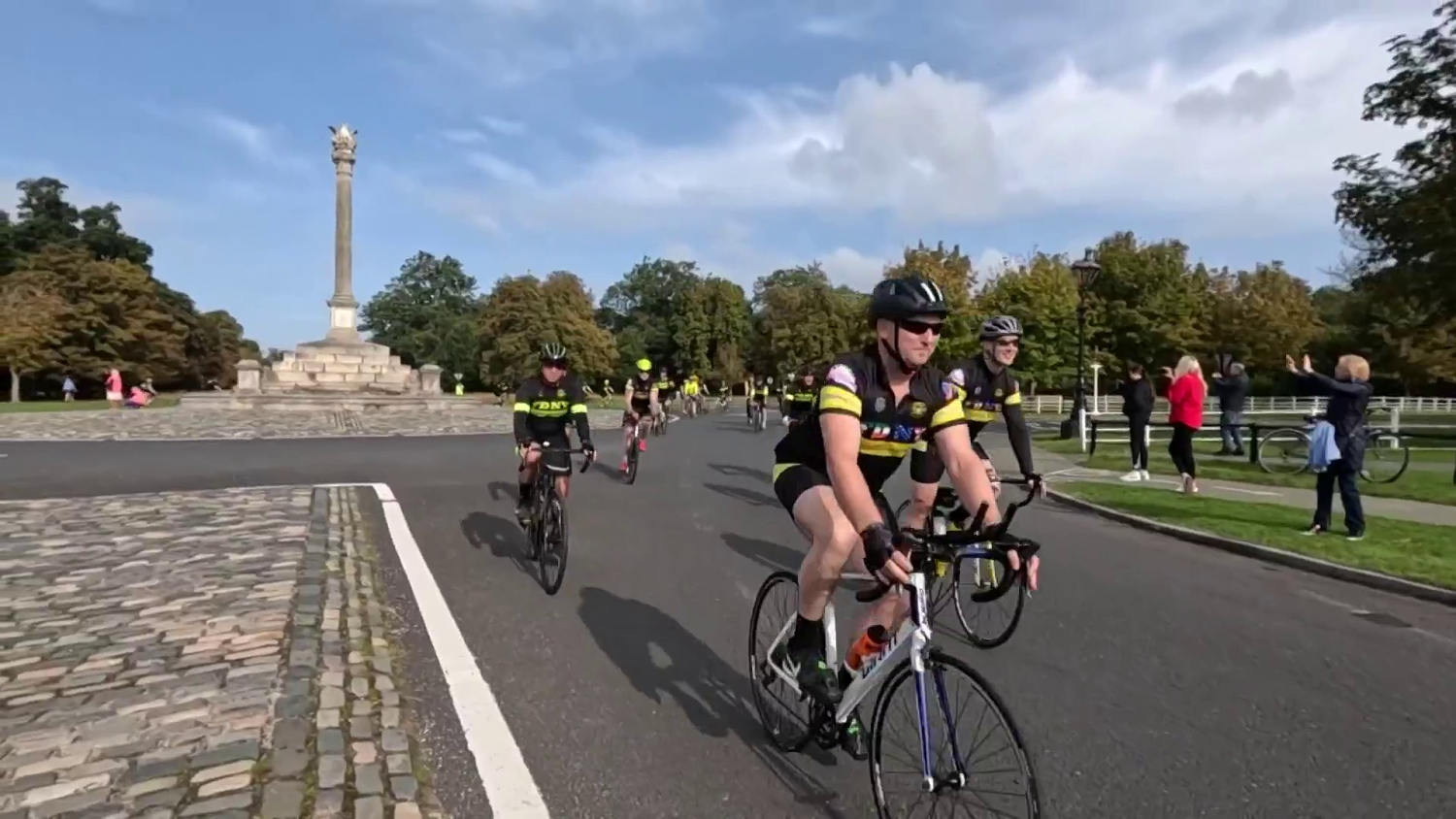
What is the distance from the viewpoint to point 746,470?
57.1 ft

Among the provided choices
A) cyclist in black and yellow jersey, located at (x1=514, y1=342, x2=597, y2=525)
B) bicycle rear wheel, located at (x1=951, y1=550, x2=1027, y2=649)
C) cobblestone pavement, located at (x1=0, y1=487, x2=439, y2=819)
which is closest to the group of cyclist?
cobblestone pavement, located at (x1=0, y1=487, x2=439, y2=819)

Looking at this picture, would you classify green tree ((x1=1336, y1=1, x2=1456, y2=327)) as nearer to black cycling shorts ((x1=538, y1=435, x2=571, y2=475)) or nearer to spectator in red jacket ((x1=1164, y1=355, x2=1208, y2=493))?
spectator in red jacket ((x1=1164, y1=355, x2=1208, y2=493))

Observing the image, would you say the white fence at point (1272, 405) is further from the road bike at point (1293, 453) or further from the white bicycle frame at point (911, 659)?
the white bicycle frame at point (911, 659)

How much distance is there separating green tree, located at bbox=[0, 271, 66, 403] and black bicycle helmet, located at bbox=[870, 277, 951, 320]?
67.4m

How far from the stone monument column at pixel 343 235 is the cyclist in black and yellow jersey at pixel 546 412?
4007cm

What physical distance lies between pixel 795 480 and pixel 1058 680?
2291mm

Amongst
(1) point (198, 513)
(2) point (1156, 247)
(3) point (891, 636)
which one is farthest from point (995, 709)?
(2) point (1156, 247)

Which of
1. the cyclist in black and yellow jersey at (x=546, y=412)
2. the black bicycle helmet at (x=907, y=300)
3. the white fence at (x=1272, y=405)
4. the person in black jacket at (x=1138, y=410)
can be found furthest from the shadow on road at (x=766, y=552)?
the white fence at (x=1272, y=405)

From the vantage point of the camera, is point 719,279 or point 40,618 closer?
point 40,618

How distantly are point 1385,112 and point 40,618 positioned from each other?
3459 cm

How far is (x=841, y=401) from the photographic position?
3.51 metres

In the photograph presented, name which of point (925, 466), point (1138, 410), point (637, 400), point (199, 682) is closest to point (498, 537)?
point (199, 682)

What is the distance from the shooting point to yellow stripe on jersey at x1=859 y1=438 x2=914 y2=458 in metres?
3.77

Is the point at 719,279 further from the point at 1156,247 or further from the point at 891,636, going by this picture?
the point at 891,636
